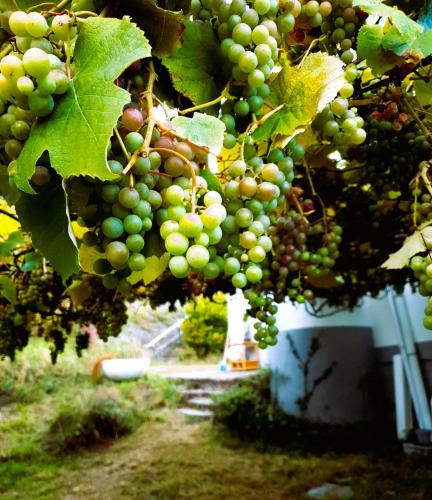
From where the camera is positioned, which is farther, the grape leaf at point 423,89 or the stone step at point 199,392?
the stone step at point 199,392

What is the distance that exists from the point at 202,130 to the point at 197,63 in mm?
118

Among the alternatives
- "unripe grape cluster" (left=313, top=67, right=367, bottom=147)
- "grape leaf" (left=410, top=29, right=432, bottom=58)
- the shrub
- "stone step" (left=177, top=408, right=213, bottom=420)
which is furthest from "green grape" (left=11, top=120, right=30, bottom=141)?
"stone step" (left=177, top=408, right=213, bottom=420)

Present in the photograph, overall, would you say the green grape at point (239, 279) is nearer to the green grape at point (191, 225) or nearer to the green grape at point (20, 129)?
the green grape at point (191, 225)

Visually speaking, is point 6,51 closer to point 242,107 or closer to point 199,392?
point 242,107

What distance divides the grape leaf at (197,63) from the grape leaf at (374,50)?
0.20 m

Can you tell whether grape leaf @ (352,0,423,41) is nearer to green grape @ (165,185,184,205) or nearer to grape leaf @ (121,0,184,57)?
grape leaf @ (121,0,184,57)

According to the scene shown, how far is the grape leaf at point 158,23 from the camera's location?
52cm

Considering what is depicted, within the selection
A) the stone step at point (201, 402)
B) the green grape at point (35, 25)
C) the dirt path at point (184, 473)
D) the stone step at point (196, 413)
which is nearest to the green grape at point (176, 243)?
the green grape at point (35, 25)

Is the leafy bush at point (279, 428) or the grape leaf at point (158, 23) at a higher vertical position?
the grape leaf at point (158, 23)

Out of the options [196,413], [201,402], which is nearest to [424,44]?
[196,413]

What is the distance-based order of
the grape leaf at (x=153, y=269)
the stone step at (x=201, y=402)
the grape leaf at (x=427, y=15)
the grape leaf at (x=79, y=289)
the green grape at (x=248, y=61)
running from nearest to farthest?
1. the green grape at (x=248, y=61)
2. the grape leaf at (x=153, y=269)
3. the grape leaf at (x=427, y=15)
4. the grape leaf at (x=79, y=289)
5. the stone step at (x=201, y=402)

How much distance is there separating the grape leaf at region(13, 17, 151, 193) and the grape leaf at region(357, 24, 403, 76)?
0.33m

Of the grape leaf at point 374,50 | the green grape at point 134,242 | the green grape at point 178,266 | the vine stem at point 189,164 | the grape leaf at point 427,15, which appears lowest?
the green grape at point 178,266

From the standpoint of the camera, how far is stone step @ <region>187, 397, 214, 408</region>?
7449 mm
